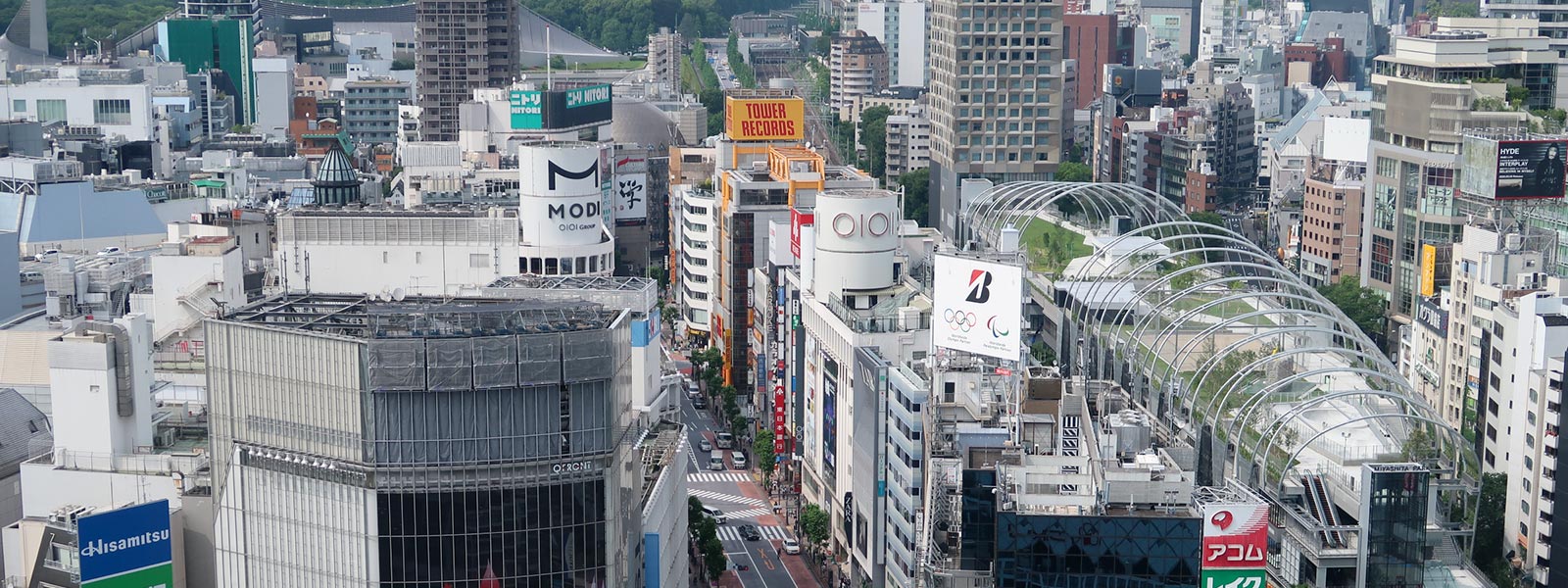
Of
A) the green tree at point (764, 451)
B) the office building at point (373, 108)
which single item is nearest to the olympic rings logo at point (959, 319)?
the green tree at point (764, 451)

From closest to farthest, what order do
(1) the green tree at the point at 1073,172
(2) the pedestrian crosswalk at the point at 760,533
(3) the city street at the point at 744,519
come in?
(3) the city street at the point at 744,519 < (2) the pedestrian crosswalk at the point at 760,533 < (1) the green tree at the point at 1073,172

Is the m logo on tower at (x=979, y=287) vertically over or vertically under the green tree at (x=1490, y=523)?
over

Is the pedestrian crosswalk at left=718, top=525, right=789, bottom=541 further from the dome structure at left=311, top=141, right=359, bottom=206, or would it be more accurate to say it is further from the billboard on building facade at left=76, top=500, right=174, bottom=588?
the billboard on building facade at left=76, top=500, right=174, bottom=588

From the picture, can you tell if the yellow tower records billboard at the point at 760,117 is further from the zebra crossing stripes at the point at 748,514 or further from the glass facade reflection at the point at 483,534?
the glass facade reflection at the point at 483,534

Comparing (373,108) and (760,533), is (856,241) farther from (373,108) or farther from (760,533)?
(373,108)

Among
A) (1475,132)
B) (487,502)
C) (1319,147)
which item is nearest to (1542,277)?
(1475,132)

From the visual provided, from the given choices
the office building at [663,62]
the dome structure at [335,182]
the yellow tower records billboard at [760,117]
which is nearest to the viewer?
the dome structure at [335,182]

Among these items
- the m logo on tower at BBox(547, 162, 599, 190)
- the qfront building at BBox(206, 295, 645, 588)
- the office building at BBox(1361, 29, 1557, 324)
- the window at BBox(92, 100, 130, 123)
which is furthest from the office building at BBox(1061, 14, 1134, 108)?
the qfront building at BBox(206, 295, 645, 588)

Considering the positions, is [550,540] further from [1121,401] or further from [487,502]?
[1121,401]
